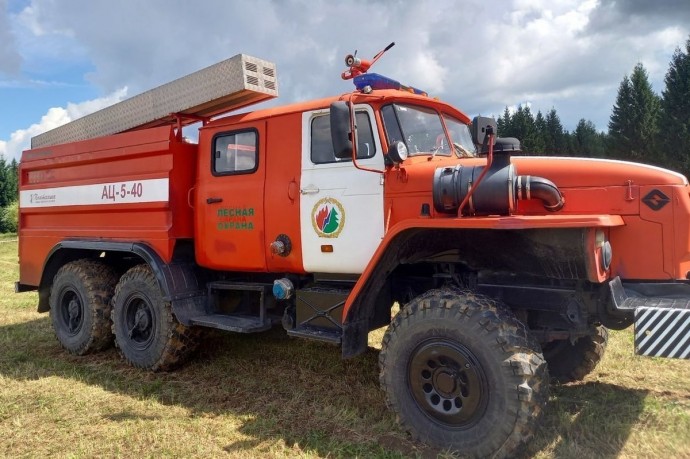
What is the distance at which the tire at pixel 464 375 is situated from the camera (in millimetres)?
3229

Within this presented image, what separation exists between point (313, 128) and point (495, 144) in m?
1.60

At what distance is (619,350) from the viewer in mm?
5535

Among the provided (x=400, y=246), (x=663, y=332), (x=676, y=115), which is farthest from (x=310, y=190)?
(x=676, y=115)

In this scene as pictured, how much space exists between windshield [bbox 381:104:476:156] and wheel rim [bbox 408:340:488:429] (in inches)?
60.7

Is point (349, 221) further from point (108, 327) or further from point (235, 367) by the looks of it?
point (108, 327)

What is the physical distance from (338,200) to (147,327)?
2619mm

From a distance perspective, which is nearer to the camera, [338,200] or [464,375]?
[464,375]

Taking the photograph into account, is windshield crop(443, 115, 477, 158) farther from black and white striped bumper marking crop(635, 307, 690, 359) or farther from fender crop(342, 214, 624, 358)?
black and white striped bumper marking crop(635, 307, 690, 359)

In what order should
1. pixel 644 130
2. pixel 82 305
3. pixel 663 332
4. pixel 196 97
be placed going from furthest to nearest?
pixel 644 130, pixel 82 305, pixel 196 97, pixel 663 332

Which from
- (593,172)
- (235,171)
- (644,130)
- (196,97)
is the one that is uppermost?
(644,130)

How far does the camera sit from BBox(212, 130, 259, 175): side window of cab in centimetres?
489

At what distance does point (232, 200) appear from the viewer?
4.96 metres

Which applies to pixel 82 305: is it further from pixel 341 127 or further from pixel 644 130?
pixel 644 130

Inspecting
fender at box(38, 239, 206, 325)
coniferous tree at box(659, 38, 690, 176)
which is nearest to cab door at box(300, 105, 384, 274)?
fender at box(38, 239, 206, 325)
